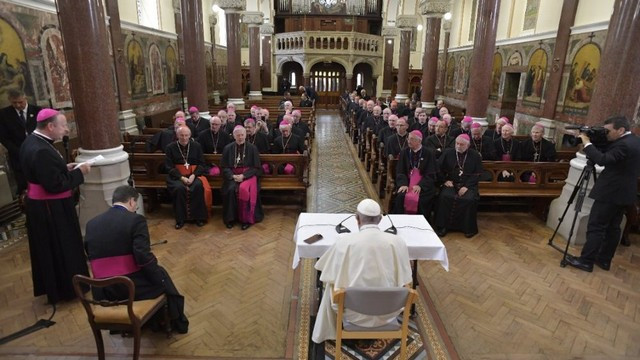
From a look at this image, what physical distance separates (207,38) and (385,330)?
18595 millimetres

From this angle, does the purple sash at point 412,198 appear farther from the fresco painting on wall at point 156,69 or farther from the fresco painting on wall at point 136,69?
the fresco painting on wall at point 156,69

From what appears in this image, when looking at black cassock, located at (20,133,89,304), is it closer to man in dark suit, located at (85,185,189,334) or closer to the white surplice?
man in dark suit, located at (85,185,189,334)

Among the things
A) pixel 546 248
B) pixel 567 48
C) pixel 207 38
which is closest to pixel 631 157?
pixel 546 248

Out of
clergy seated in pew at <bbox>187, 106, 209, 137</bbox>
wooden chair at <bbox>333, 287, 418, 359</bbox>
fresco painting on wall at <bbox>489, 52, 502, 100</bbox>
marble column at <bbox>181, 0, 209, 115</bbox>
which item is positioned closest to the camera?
wooden chair at <bbox>333, 287, 418, 359</bbox>

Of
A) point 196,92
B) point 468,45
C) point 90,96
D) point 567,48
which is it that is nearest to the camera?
point 90,96

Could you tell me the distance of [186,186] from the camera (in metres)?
5.91

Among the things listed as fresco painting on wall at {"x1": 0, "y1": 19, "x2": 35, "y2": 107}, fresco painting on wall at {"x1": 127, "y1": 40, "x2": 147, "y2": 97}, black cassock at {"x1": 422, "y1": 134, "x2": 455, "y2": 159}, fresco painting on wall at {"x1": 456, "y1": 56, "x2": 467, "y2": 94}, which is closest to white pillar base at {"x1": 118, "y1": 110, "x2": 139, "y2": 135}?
fresco painting on wall at {"x1": 127, "y1": 40, "x2": 147, "y2": 97}

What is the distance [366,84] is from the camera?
27281 mm

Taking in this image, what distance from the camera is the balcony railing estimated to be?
2462 centimetres

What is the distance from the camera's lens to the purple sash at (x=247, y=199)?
5.96m

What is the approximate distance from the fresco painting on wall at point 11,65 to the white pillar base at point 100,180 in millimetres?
2505

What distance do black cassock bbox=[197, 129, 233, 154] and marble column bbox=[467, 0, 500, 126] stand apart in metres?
5.48

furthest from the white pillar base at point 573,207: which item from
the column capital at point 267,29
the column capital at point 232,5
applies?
the column capital at point 267,29

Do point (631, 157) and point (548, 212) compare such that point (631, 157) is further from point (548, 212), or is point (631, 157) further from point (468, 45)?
point (468, 45)
